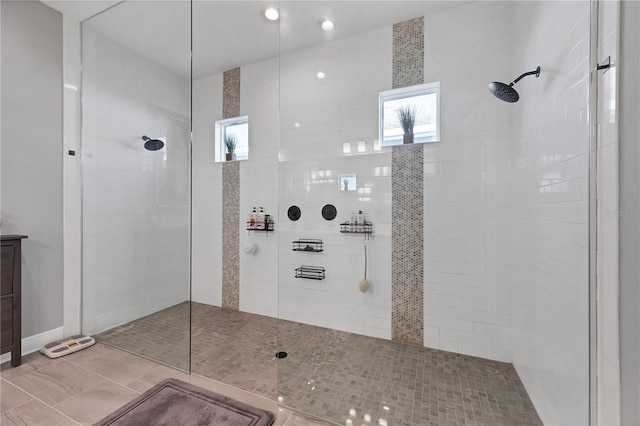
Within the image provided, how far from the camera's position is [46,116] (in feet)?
7.43

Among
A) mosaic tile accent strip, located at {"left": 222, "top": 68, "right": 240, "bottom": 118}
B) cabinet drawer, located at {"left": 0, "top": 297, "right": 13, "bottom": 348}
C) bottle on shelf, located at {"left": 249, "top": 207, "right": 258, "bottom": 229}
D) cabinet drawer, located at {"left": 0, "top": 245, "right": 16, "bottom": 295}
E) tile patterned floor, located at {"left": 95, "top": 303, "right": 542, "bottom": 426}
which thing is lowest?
tile patterned floor, located at {"left": 95, "top": 303, "right": 542, "bottom": 426}

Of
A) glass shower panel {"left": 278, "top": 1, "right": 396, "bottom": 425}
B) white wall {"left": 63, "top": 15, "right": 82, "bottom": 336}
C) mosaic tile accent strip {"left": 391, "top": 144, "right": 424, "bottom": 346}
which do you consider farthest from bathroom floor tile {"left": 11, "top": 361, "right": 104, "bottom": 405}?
mosaic tile accent strip {"left": 391, "top": 144, "right": 424, "bottom": 346}

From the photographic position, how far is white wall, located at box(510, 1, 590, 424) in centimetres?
109

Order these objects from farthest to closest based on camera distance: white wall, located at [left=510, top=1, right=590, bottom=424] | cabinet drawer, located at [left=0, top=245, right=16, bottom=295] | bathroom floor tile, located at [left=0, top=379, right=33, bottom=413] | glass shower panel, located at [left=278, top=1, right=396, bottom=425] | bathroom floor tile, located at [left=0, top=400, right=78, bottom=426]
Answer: glass shower panel, located at [left=278, top=1, right=396, bottom=425]
cabinet drawer, located at [left=0, top=245, right=16, bottom=295]
bathroom floor tile, located at [left=0, top=379, right=33, bottom=413]
bathroom floor tile, located at [left=0, top=400, right=78, bottom=426]
white wall, located at [left=510, top=1, right=590, bottom=424]

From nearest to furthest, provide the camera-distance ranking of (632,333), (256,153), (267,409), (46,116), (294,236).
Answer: (632,333), (267,409), (46,116), (294,236), (256,153)

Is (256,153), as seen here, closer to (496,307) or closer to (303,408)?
(303,408)

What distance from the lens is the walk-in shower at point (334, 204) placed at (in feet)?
5.36

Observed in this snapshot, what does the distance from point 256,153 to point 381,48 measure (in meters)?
1.58

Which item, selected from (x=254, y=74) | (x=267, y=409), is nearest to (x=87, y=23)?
(x=254, y=74)

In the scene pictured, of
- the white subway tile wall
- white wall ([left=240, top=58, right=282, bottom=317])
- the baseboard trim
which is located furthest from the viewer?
white wall ([left=240, top=58, right=282, bottom=317])

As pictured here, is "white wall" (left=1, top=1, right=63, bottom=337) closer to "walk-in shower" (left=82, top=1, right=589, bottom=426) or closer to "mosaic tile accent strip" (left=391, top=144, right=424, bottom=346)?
"walk-in shower" (left=82, top=1, right=589, bottom=426)

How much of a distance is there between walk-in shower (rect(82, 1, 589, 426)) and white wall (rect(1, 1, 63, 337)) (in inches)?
9.2

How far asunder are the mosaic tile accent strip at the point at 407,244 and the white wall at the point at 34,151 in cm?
297

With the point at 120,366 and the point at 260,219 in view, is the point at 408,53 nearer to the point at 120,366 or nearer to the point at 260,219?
the point at 260,219
